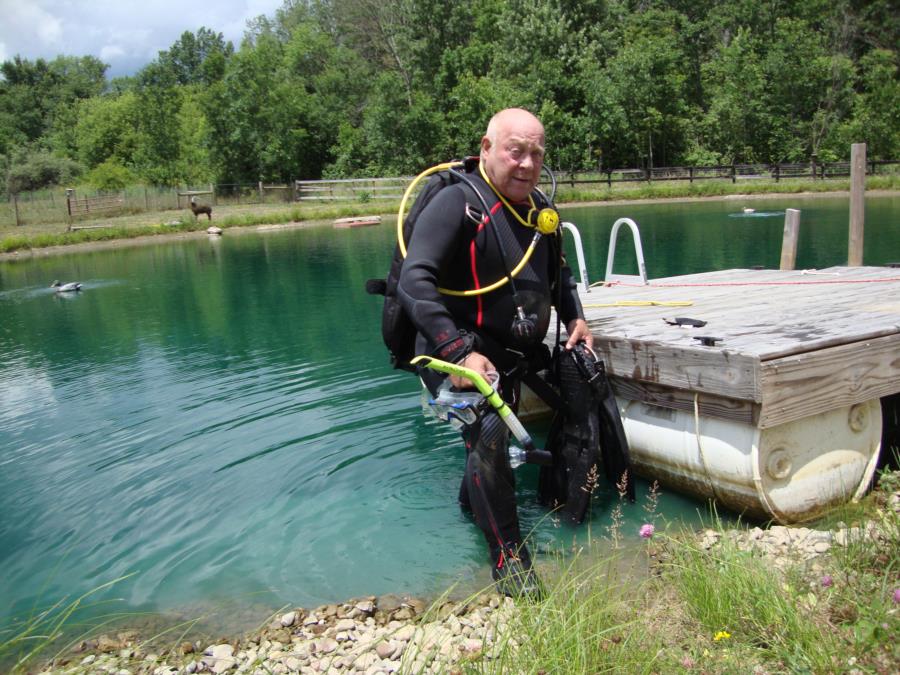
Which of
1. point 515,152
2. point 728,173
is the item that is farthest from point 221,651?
point 728,173

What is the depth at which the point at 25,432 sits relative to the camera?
25.0 ft

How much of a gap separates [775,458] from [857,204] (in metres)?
7.45

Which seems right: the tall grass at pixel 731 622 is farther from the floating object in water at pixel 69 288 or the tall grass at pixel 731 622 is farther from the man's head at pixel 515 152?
the floating object in water at pixel 69 288

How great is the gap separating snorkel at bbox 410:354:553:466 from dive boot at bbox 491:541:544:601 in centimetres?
45

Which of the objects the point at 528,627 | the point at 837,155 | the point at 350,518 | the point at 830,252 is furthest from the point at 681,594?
the point at 837,155

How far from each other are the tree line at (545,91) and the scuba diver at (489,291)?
42.0 metres

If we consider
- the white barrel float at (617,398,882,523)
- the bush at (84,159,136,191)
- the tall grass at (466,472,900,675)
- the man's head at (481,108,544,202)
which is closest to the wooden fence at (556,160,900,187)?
the bush at (84,159,136,191)

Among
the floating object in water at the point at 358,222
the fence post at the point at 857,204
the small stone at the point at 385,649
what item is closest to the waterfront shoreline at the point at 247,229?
the floating object in water at the point at 358,222

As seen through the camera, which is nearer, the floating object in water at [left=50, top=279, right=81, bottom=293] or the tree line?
the floating object in water at [left=50, top=279, right=81, bottom=293]

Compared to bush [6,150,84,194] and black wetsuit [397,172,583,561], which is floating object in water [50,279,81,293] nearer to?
black wetsuit [397,172,583,561]

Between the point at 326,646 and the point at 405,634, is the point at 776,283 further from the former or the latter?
the point at 326,646

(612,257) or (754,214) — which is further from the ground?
(612,257)

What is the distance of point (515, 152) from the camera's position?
3859mm

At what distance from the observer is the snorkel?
3.54 meters
